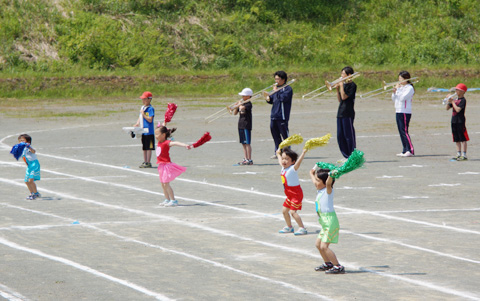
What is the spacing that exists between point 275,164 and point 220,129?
382 inches

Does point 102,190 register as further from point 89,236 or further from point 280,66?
point 280,66

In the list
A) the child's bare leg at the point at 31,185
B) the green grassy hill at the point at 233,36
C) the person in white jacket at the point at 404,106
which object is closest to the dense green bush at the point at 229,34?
the green grassy hill at the point at 233,36

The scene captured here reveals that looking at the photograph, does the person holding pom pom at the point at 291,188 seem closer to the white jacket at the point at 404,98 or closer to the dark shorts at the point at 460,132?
the dark shorts at the point at 460,132

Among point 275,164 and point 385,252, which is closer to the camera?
point 385,252

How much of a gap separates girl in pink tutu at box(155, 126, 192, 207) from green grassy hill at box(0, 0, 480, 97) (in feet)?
113

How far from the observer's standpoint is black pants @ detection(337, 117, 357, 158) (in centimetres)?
2039

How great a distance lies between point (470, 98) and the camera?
43.9m

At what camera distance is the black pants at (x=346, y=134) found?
66.9 ft

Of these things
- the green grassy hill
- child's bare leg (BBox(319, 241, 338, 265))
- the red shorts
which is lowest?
child's bare leg (BBox(319, 241, 338, 265))

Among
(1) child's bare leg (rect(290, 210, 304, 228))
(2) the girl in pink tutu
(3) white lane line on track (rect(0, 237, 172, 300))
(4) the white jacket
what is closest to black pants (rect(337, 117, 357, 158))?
(4) the white jacket

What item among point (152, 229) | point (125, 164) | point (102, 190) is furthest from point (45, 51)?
point (152, 229)

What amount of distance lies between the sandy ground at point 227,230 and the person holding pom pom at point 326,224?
0.17 metres

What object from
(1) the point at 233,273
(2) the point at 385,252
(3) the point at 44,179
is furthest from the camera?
(3) the point at 44,179

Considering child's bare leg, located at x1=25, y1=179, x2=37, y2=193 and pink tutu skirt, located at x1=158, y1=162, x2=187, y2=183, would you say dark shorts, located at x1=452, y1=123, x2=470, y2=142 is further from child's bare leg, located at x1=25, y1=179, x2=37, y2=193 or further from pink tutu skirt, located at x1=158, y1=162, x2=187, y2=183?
child's bare leg, located at x1=25, y1=179, x2=37, y2=193
